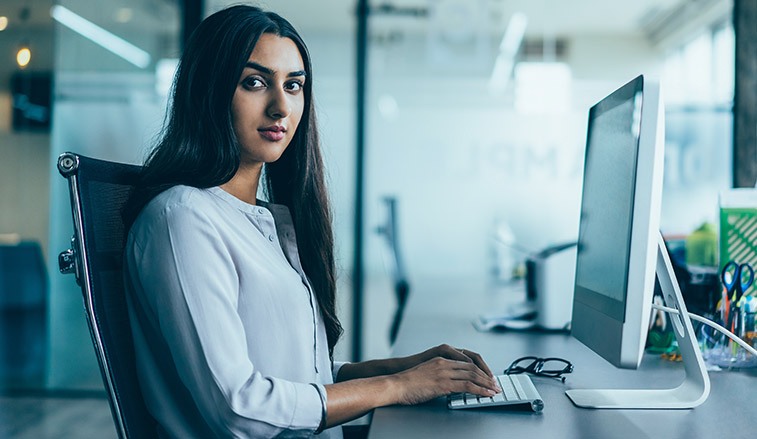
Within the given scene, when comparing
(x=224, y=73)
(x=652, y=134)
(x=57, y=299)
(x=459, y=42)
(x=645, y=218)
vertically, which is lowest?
(x=57, y=299)

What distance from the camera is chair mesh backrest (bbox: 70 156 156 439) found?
94 centimetres

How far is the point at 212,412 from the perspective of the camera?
3.08 feet

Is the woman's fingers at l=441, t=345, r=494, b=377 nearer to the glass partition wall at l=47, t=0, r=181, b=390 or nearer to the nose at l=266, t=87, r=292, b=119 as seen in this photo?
the nose at l=266, t=87, r=292, b=119

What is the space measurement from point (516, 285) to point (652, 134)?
2332 millimetres

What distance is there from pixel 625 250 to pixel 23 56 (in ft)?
9.71

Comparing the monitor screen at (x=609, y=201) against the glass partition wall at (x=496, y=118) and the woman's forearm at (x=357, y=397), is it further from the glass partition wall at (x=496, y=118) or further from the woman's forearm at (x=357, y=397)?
the glass partition wall at (x=496, y=118)

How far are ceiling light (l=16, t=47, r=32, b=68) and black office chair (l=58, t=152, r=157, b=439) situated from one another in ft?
7.55

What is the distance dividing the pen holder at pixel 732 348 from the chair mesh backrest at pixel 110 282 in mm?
1222

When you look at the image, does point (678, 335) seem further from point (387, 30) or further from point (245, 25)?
point (387, 30)

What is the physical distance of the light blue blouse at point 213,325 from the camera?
0.93 metres

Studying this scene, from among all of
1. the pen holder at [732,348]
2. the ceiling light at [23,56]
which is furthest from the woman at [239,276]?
the ceiling light at [23,56]

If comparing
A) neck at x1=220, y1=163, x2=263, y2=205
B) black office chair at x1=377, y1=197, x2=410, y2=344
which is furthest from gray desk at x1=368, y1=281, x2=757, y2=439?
black office chair at x1=377, y1=197, x2=410, y2=344

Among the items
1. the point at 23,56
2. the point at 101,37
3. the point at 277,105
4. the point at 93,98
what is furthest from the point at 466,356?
the point at 101,37

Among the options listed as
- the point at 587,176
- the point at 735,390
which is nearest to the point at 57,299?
the point at 587,176
